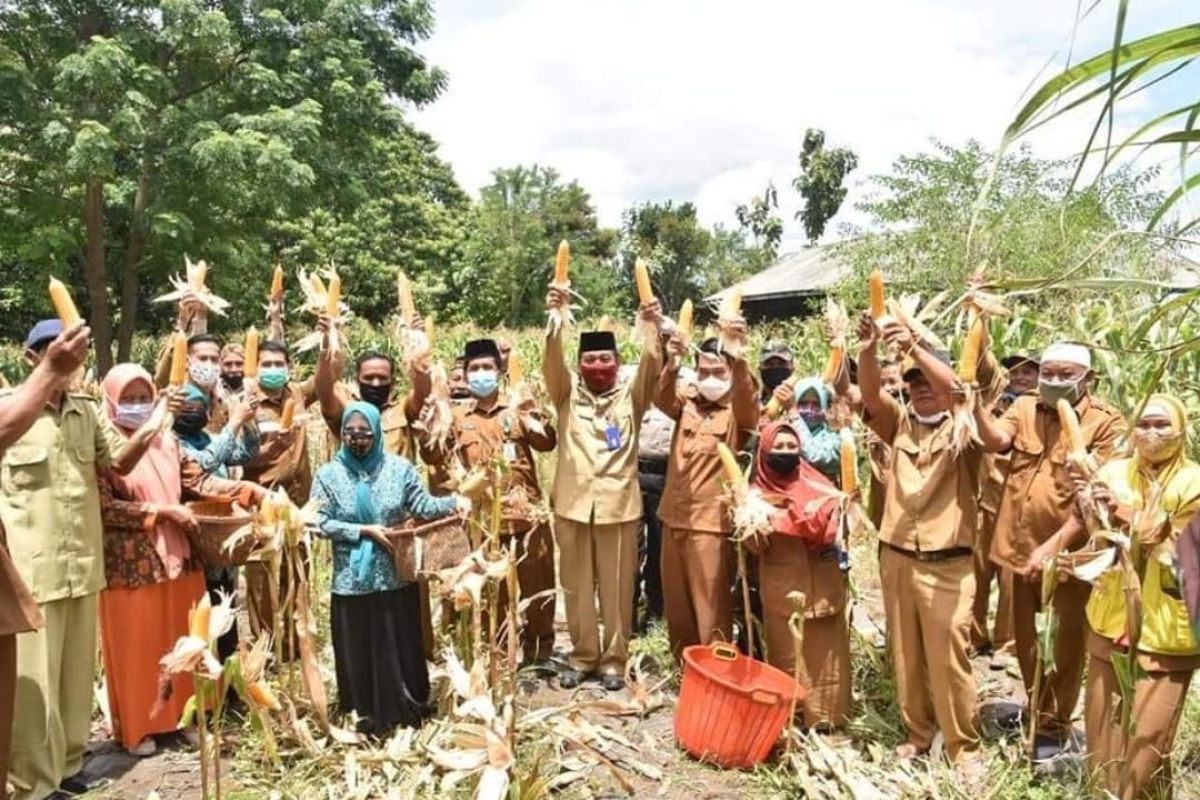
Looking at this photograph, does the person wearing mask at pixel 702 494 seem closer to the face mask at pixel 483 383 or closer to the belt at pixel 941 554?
the face mask at pixel 483 383

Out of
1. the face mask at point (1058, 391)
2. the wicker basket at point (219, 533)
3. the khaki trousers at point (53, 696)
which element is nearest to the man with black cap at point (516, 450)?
the wicker basket at point (219, 533)

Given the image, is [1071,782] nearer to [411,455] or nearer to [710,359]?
[710,359]

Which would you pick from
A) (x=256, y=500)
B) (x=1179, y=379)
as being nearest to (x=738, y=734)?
(x=256, y=500)

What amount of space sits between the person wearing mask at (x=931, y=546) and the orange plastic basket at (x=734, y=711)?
554mm

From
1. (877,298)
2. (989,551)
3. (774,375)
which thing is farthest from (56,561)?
(989,551)

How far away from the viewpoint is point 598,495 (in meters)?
5.06

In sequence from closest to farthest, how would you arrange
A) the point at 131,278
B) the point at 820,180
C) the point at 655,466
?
the point at 655,466 → the point at 131,278 → the point at 820,180

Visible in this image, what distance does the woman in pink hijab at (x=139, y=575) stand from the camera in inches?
160

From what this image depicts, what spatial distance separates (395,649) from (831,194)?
4833 cm

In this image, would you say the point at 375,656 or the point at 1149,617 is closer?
the point at 1149,617

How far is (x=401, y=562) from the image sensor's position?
13.3 feet

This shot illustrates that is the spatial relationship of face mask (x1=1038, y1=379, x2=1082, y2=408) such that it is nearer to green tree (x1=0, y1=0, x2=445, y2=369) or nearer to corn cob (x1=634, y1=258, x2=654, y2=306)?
corn cob (x1=634, y1=258, x2=654, y2=306)

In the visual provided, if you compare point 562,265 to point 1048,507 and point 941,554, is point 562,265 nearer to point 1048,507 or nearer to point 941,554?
point 941,554

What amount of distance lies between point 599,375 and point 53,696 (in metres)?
2.94
